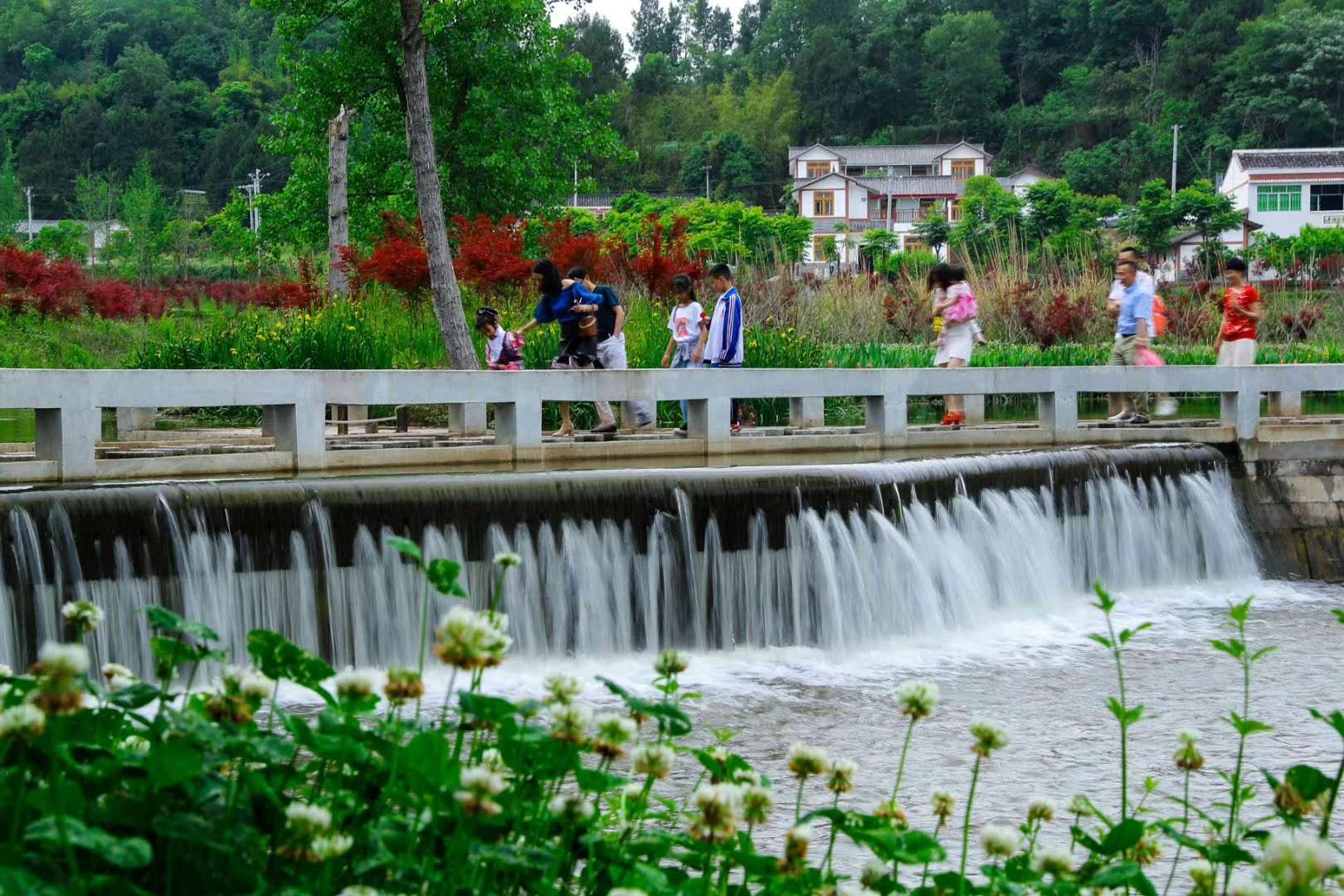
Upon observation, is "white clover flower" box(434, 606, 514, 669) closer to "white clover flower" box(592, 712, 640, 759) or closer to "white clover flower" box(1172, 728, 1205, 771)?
"white clover flower" box(592, 712, 640, 759)

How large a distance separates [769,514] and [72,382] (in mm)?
4736

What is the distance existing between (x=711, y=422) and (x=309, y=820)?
11336mm

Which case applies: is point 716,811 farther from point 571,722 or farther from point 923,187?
point 923,187

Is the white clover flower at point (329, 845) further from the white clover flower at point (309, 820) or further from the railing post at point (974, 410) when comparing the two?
the railing post at point (974, 410)

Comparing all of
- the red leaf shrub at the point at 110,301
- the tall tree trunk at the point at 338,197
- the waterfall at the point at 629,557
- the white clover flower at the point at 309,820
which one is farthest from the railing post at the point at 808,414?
the red leaf shrub at the point at 110,301

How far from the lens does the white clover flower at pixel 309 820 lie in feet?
9.55

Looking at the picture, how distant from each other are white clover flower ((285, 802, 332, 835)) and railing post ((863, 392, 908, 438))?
1266 cm

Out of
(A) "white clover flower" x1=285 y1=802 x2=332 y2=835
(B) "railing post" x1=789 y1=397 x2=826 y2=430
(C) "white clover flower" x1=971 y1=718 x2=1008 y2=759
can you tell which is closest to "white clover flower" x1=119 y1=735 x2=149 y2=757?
(A) "white clover flower" x1=285 y1=802 x2=332 y2=835

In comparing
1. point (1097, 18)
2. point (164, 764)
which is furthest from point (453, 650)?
point (1097, 18)

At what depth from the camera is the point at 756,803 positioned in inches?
126

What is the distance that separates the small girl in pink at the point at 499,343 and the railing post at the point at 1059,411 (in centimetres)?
510

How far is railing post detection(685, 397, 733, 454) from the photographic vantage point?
14188 millimetres

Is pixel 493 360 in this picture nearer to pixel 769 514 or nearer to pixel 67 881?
pixel 769 514

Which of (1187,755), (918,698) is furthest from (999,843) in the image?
(1187,755)
